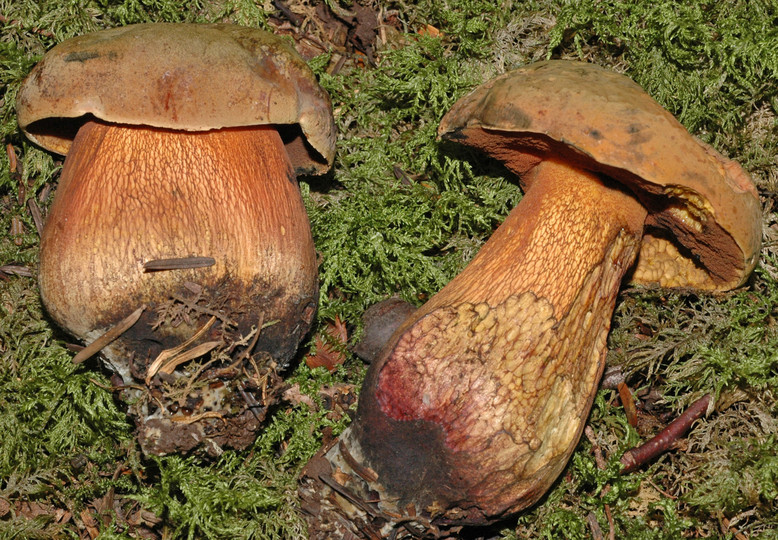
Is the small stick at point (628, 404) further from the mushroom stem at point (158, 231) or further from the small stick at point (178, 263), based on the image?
the small stick at point (178, 263)

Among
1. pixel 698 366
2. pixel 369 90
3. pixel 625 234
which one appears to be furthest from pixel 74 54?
pixel 698 366

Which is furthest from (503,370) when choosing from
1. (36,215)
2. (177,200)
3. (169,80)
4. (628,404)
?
(36,215)

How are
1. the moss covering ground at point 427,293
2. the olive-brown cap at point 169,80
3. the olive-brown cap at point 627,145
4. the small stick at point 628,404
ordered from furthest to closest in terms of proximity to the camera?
1. the small stick at point 628,404
2. the moss covering ground at point 427,293
3. the olive-brown cap at point 169,80
4. the olive-brown cap at point 627,145

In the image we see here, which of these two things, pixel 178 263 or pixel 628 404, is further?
pixel 628 404

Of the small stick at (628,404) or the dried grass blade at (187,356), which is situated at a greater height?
the dried grass blade at (187,356)

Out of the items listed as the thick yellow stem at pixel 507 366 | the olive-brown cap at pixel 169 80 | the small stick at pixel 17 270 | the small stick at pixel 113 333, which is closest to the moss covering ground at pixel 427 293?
the small stick at pixel 17 270

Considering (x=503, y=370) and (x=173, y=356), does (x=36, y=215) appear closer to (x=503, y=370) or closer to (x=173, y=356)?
(x=173, y=356)
